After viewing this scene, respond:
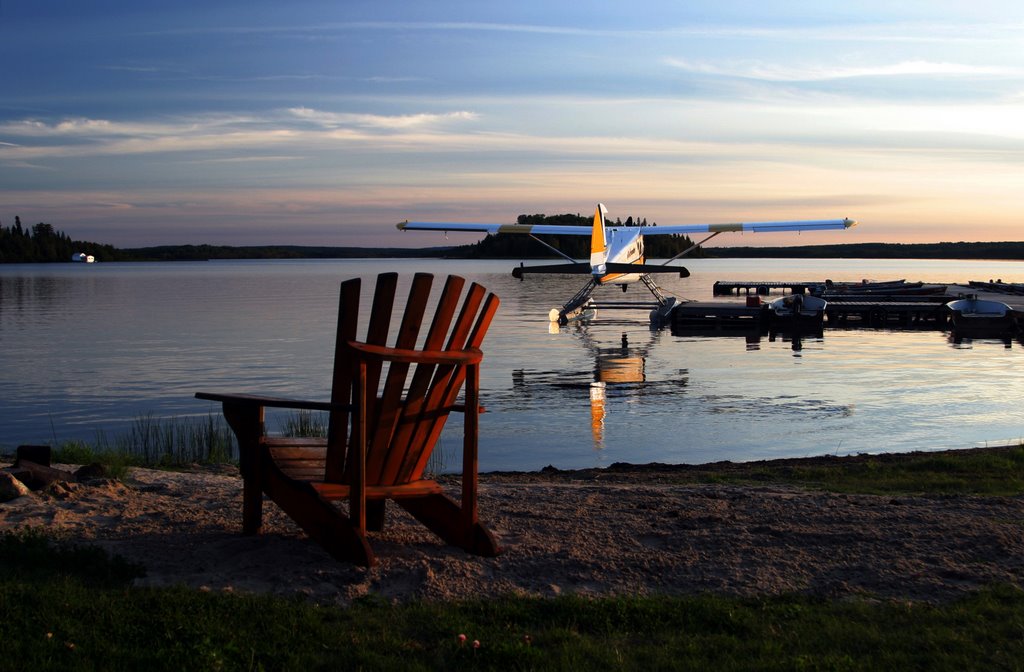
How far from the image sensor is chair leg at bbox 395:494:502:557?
216 inches

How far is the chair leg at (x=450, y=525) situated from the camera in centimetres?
548

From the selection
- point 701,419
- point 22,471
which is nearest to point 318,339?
point 701,419

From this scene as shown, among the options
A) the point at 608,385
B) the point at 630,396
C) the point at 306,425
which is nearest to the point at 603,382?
the point at 608,385

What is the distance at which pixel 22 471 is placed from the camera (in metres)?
7.14

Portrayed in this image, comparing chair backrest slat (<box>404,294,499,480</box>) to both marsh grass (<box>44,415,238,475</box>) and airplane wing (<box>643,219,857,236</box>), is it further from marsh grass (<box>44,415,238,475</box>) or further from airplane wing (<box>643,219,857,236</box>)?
airplane wing (<box>643,219,857,236</box>)

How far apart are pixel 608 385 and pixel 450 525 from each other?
16440 mm

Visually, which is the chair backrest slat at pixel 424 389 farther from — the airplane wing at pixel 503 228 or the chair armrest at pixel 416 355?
the airplane wing at pixel 503 228

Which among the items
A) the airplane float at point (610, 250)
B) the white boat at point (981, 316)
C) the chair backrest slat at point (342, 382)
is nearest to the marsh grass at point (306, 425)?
the chair backrest slat at point (342, 382)

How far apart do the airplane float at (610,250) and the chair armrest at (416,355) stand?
92.4ft

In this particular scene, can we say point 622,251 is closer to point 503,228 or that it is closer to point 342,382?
point 503,228

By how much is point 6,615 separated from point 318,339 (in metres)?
29.4

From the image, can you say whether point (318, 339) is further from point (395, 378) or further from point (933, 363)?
point (395, 378)

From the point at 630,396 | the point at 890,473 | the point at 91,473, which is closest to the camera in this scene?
the point at 91,473

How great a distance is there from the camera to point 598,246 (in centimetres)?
3819
